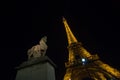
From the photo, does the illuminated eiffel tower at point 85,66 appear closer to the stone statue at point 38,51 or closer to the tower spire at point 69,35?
the tower spire at point 69,35

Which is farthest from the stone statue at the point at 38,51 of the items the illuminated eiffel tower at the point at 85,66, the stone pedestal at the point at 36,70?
the illuminated eiffel tower at the point at 85,66

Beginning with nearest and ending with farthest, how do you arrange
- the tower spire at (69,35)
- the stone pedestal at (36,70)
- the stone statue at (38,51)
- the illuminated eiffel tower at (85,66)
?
the stone pedestal at (36,70)
the stone statue at (38,51)
the illuminated eiffel tower at (85,66)
the tower spire at (69,35)

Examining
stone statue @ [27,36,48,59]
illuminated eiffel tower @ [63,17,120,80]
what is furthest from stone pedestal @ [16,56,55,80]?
illuminated eiffel tower @ [63,17,120,80]

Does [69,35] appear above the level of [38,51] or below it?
above

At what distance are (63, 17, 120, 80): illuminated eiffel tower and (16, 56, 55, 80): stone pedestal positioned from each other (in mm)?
30413

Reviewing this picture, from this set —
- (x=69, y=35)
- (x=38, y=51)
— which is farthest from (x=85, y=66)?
(x=38, y=51)

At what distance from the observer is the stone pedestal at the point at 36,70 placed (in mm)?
6128

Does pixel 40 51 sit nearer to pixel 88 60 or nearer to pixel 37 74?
pixel 37 74

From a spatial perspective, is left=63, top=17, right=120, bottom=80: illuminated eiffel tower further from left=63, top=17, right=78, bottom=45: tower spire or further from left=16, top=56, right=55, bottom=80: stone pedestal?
left=16, top=56, right=55, bottom=80: stone pedestal

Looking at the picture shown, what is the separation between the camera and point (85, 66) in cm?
4122

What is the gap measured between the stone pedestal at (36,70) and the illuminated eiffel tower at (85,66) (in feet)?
99.8

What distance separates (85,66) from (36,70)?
35855 millimetres

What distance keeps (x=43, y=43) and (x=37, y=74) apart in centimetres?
150

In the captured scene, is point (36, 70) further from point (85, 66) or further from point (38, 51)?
point (85, 66)
